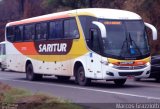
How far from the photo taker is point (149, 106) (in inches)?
536

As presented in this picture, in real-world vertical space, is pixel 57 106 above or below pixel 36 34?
below

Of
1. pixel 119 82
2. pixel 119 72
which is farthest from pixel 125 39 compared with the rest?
pixel 119 82

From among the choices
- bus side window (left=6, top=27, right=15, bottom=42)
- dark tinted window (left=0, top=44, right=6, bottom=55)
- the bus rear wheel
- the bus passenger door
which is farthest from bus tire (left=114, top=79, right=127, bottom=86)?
dark tinted window (left=0, top=44, right=6, bottom=55)

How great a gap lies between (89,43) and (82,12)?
5.31 feet

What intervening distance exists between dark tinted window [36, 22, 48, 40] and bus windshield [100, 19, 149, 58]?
5.38 metres

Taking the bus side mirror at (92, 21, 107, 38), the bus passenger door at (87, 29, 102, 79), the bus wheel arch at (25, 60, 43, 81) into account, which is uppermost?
→ the bus side mirror at (92, 21, 107, 38)

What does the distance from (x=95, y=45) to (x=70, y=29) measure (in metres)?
2.38

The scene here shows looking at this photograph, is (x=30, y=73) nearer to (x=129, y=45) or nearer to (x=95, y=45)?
(x=95, y=45)

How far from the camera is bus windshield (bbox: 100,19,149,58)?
67.5 ft

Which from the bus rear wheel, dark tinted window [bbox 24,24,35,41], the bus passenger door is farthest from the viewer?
the bus rear wheel

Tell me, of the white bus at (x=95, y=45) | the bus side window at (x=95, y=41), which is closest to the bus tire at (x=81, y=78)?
the white bus at (x=95, y=45)

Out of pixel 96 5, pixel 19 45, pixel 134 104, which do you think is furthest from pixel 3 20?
pixel 134 104

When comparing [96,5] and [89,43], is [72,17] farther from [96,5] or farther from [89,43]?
[96,5]

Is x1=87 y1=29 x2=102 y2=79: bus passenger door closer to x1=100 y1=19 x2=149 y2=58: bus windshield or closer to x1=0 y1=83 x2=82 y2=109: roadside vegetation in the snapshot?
x1=100 y1=19 x2=149 y2=58: bus windshield
